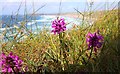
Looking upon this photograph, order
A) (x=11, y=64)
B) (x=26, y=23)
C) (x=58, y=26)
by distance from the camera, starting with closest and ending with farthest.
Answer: (x=11, y=64) < (x=58, y=26) < (x=26, y=23)

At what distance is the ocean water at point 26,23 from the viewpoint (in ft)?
6.91

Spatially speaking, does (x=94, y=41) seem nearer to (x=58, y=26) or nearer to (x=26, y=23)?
(x=58, y=26)

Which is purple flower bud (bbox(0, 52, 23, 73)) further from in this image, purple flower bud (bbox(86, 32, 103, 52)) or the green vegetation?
purple flower bud (bbox(86, 32, 103, 52))

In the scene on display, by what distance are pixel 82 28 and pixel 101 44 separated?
0.52 meters

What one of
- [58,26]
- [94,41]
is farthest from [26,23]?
[94,41]

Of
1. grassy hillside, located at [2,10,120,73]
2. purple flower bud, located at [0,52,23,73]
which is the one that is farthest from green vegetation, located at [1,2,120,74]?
purple flower bud, located at [0,52,23,73]

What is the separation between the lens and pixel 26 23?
2188mm

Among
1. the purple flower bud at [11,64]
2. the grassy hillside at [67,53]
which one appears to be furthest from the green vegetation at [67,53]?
the purple flower bud at [11,64]

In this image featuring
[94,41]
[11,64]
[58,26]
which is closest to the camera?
[11,64]

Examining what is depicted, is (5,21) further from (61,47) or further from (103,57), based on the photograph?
(103,57)

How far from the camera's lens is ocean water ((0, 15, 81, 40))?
2105 mm

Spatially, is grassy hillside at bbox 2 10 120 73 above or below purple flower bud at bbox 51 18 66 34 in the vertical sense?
below

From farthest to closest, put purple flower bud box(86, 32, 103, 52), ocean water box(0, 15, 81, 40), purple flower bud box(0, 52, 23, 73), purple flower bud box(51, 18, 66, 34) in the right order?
ocean water box(0, 15, 81, 40), purple flower bud box(51, 18, 66, 34), purple flower bud box(86, 32, 103, 52), purple flower bud box(0, 52, 23, 73)

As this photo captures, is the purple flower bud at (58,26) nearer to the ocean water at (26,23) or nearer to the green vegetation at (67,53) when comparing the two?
the green vegetation at (67,53)
